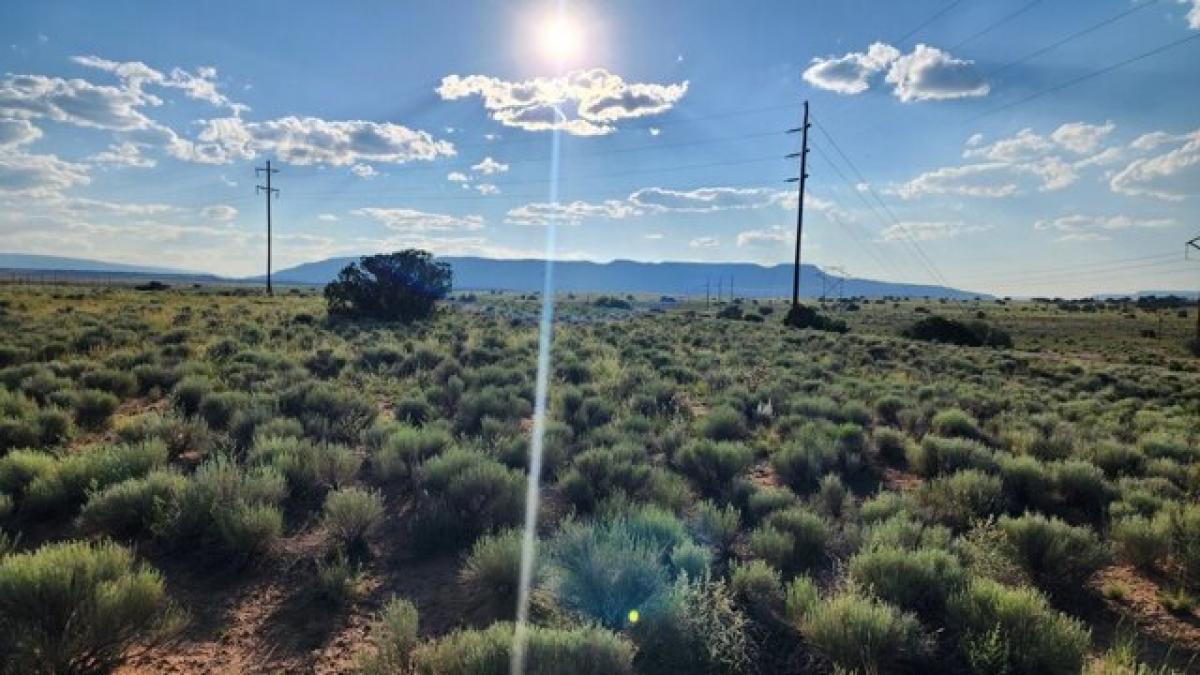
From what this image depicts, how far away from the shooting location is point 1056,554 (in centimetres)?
623

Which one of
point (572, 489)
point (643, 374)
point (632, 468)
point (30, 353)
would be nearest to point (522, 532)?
point (572, 489)

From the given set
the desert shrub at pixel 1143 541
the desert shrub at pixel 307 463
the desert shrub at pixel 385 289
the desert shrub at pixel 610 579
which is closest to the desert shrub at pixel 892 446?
the desert shrub at pixel 1143 541

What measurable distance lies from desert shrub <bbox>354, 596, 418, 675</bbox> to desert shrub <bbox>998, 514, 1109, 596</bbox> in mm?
5445

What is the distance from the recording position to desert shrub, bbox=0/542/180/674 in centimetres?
400

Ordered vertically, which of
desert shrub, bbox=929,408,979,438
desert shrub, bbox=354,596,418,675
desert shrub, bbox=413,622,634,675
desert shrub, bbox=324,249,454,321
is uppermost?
desert shrub, bbox=324,249,454,321

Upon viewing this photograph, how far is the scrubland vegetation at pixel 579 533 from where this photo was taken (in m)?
4.55

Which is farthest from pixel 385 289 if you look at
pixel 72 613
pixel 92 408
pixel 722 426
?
pixel 72 613

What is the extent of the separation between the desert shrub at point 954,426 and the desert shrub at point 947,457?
1.86 metres

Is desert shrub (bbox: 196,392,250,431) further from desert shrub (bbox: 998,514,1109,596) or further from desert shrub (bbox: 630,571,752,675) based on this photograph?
desert shrub (bbox: 998,514,1109,596)

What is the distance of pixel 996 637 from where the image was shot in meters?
4.43

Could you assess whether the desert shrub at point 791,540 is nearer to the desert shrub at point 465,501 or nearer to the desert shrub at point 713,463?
the desert shrub at point 713,463

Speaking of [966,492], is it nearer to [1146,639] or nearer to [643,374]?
[1146,639]

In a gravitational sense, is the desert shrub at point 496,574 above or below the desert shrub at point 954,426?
below

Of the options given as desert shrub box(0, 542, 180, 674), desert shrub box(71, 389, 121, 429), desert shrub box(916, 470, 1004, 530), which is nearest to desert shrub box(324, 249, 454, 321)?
desert shrub box(71, 389, 121, 429)
